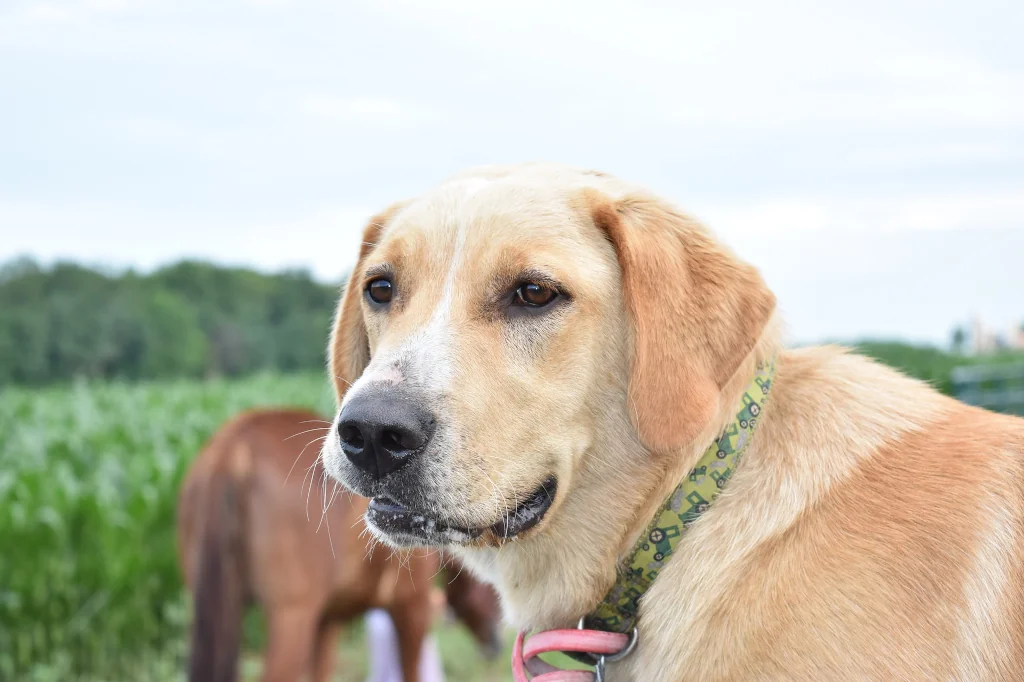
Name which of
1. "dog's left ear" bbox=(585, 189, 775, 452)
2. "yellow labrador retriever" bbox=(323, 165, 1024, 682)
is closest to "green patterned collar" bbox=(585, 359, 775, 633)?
"yellow labrador retriever" bbox=(323, 165, 1024, 682)

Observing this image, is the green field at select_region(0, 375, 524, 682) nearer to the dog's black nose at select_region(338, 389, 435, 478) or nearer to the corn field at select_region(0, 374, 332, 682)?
the corn field at select_region(0, 374, 332, 682)

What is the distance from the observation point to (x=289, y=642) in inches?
222

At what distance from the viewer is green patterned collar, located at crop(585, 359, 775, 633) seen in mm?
2762

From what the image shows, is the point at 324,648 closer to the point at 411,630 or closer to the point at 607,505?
the point at 411,630

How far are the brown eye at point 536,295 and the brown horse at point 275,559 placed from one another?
284 cm

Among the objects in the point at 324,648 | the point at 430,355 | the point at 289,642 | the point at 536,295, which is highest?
the point at 536,295

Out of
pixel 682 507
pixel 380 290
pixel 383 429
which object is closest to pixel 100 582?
pixel 380 290

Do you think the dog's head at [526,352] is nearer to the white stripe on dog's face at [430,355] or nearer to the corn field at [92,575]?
the white stripe on dog's face at [430,355]

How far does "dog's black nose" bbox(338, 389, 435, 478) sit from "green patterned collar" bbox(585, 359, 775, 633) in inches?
29.7

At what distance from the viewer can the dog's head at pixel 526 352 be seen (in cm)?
263

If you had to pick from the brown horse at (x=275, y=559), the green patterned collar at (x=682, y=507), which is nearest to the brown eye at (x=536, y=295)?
the green patterned collar at (x=682, y=507)

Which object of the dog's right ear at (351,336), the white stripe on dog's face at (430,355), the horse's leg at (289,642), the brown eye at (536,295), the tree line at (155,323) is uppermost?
the brown eye at (536,295)

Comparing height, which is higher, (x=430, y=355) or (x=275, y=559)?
(x=430, y=355)

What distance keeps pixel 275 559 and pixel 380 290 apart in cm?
310
